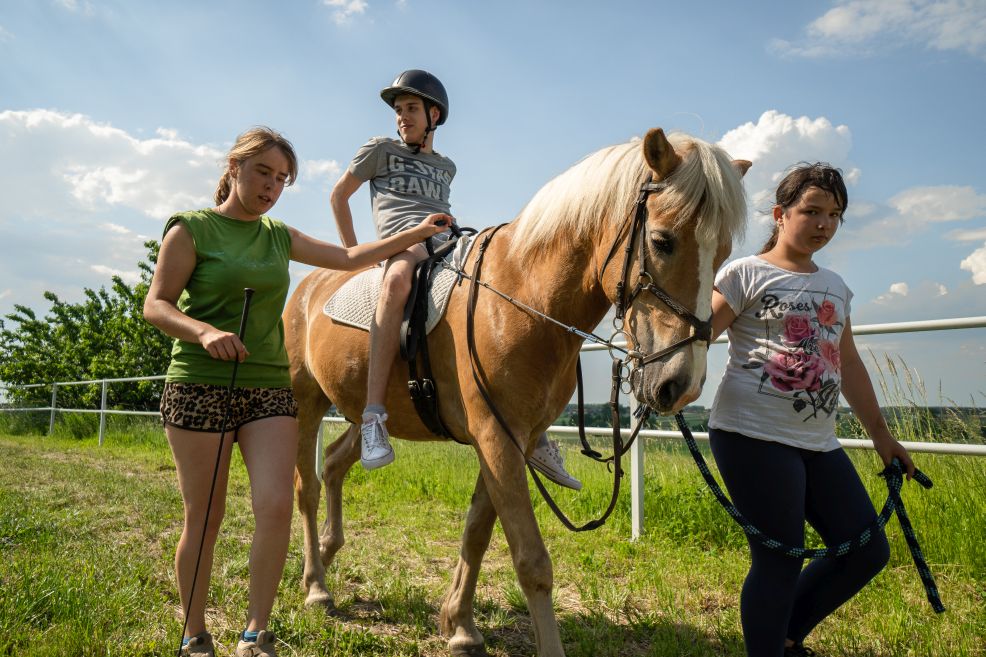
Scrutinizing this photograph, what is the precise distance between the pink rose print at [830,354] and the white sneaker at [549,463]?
4.16ft

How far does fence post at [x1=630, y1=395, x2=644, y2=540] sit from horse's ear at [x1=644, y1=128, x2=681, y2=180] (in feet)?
9.30

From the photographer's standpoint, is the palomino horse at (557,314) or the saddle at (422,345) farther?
the saddle at (422,345)

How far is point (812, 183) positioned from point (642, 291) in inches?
37.5

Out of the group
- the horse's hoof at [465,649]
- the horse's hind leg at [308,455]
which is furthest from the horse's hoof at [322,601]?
the horse's hoof at [465,649]

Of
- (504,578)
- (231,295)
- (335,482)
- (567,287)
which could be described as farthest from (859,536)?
(335,482)

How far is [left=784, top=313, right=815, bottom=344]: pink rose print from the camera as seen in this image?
99.0 inches

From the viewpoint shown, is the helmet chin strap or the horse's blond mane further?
the helmet chin strap

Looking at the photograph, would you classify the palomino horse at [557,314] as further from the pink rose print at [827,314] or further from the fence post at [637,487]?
the fence post at [637,487]

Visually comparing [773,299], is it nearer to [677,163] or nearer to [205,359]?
[677,163]

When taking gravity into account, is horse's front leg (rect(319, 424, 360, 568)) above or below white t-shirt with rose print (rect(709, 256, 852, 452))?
below

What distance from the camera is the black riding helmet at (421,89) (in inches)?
143

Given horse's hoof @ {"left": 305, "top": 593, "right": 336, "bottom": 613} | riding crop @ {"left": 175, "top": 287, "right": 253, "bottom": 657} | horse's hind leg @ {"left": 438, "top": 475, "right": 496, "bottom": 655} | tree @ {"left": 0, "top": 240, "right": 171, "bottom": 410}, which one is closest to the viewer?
riding crop @ {"left": 175, "top": 287, "right": 253, "bottom": 657}

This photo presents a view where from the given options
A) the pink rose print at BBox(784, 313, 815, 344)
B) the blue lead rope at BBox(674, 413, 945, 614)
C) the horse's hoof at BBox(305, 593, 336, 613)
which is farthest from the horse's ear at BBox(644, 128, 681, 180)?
the horse's hoof at BBox(305, 593, 336, 613)

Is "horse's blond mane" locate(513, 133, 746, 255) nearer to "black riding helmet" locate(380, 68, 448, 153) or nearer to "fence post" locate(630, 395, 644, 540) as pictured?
"black riding helmet" locate(380, 68, 448, 153)
